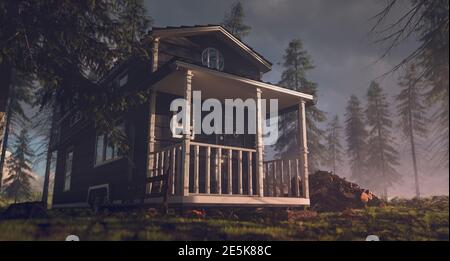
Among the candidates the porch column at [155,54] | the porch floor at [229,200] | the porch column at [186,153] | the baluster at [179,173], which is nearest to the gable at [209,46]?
the porch column at [155,54]

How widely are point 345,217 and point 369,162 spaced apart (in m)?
36.5

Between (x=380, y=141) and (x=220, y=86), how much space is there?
36.4 metres

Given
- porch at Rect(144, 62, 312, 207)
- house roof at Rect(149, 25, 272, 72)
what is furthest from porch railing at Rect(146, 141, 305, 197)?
house roof at Rect(149, 25, 272, 72)

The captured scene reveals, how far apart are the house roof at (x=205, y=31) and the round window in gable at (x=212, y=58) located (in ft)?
2.39

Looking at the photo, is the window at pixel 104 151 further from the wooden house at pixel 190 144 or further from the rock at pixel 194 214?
the rock at pixel 194 214

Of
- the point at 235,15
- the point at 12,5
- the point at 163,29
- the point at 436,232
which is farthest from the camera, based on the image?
the point at 235,15

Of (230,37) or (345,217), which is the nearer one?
(345,217)

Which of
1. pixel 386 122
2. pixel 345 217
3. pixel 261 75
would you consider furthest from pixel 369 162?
pixel 345 217

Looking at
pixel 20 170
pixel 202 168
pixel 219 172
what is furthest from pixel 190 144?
pixel 20 170

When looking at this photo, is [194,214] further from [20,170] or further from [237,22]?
[20,170]

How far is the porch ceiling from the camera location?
9531mm

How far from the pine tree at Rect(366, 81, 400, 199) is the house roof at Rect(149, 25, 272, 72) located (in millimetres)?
31893
